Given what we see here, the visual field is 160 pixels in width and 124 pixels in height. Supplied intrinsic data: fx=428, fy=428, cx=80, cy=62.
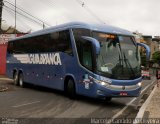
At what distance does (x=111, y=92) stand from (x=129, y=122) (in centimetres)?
468

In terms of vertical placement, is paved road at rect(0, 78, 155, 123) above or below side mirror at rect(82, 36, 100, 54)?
below

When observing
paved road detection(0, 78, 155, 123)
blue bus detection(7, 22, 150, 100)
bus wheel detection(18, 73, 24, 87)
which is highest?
blue bus detection(7, 22, 150, 100)

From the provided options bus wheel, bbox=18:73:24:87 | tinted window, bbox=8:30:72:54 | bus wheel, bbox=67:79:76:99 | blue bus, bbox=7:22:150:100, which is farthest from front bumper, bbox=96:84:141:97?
bus wheel, bbox=18:73:24:87

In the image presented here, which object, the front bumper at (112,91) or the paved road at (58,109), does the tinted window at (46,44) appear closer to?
the paved road at (58,109)

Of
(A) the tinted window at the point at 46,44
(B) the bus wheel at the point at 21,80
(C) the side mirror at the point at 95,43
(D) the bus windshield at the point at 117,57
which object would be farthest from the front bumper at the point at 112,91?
(B) the bus wheel at the point at 21,80

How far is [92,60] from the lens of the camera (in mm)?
17547

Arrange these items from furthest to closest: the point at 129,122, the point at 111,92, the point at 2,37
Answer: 1. the point at 2,37
2. the point at 111,92
3. the point at 129,122

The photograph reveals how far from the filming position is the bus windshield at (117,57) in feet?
57.0

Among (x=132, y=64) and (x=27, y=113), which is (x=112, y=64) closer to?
(x=132, y=64)

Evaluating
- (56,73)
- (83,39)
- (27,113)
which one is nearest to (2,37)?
(56,73)

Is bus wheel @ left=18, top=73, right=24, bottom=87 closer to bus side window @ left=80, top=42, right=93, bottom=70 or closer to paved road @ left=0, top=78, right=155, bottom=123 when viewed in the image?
paved road @ left=0, top=78, right=155, bottom=123

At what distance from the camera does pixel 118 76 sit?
1739 centimetres

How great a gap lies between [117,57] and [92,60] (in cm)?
106

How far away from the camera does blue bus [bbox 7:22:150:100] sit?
1728 cm
